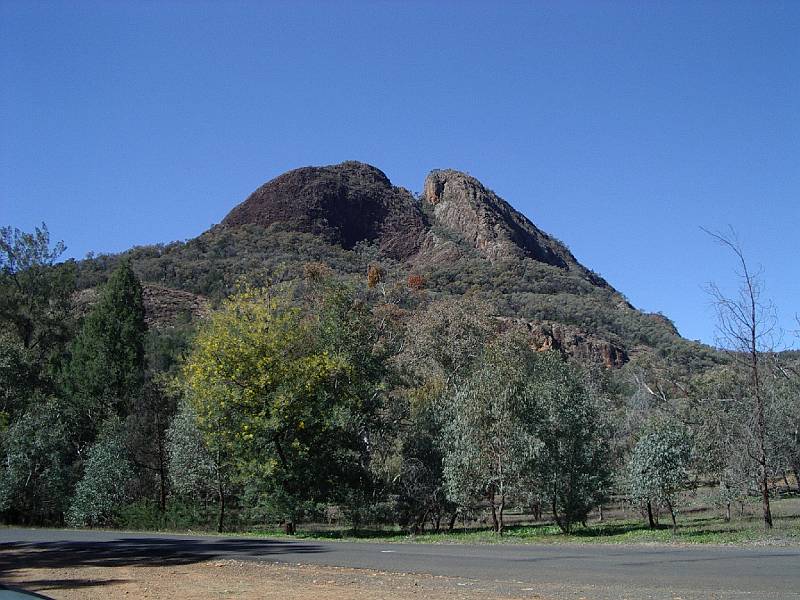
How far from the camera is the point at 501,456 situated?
25812mm

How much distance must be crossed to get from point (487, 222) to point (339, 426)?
362ft

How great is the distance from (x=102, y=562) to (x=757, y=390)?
19519 millimetres

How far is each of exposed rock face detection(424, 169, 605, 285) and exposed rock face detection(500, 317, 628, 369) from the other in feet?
116

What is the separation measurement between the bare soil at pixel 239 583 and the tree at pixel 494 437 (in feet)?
40.3

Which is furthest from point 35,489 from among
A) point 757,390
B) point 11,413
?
point 757,390

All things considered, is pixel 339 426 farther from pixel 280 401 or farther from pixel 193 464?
pixel 193 464

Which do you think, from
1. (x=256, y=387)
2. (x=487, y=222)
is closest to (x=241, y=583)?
(x=256, y=387)

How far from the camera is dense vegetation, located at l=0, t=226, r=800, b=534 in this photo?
26172 mm

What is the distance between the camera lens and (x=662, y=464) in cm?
2494

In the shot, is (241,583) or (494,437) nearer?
(241,583)

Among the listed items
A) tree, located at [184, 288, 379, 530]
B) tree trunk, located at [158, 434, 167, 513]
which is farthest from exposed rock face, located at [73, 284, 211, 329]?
tree, located at [184, 288, 379, 530]

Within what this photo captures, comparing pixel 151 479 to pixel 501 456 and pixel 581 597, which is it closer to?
pixel 501 456

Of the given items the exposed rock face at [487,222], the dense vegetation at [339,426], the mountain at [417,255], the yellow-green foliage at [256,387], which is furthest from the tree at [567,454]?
the exposed rock face at [487,222]

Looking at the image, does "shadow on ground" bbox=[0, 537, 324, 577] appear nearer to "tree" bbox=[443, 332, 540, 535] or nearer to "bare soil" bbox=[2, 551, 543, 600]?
"bare soil" bbox=[2, 551, 543, 600]
